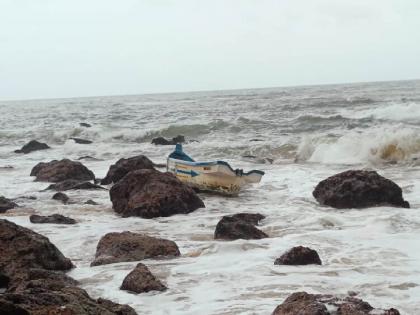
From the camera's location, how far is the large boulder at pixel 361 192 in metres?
8.23

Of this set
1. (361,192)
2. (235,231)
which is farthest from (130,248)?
(361,192)

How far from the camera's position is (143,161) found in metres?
11.2

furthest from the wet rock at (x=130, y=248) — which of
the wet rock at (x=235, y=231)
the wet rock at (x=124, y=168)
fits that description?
the wet rock at (x=124, y=168)

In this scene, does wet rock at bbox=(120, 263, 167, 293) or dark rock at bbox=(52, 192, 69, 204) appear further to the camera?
dark rock at bbox=(52, 192, 69, 204)

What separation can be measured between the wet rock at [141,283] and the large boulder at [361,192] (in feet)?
15.1

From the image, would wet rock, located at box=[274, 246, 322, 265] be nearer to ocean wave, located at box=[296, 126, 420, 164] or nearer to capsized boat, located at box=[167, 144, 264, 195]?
capsized boat, located at box=[167, 144, 264, 195]

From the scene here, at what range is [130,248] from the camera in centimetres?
552

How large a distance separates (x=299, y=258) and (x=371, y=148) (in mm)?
10533

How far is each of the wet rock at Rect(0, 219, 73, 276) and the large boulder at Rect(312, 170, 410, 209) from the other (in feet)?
15.6

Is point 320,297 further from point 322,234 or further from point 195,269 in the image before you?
point 322,234

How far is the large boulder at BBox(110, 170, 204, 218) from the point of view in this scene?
8.00 metres

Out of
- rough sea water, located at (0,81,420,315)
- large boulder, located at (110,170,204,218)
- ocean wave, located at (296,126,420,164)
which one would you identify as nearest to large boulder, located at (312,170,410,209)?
rough sea water, located at (0,81,420,315)

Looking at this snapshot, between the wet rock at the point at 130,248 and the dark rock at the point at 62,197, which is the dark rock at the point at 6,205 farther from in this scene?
the wet rock at the point at 130,248

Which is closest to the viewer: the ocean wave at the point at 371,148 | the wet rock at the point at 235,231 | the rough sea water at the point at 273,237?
the rough sea water at the point at 273,237
